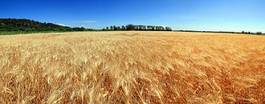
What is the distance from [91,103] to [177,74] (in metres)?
2.34

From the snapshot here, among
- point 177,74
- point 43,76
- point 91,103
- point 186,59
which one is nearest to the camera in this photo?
point 91,103

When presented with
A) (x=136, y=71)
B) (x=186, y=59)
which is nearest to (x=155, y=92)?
(x=136, y=71)

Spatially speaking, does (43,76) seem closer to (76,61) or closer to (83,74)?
(83,74)

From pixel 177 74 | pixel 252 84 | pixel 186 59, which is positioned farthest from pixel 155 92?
pixel 186 59

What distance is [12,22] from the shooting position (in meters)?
115

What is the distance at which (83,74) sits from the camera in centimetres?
505

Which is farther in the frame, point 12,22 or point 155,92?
point 12,22

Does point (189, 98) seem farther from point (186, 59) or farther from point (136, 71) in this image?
point (186, 59)

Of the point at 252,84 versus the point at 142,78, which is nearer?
the point at 142,78

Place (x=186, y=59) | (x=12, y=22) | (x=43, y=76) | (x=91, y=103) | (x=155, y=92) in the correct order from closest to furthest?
(x=91, y=103)
(x=155, y=92)
(x=43, y=76)
(x=186, y=59)
(x=12, y=22)

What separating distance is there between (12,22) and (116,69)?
388ft

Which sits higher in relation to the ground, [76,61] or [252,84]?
[76,61]

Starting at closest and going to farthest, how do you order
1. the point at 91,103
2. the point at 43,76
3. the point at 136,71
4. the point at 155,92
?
the point at 91,103 → the point at 155,92 → the point at 43,76 → the point at 136,71

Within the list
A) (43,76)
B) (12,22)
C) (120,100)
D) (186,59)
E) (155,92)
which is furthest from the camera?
(12,22)
